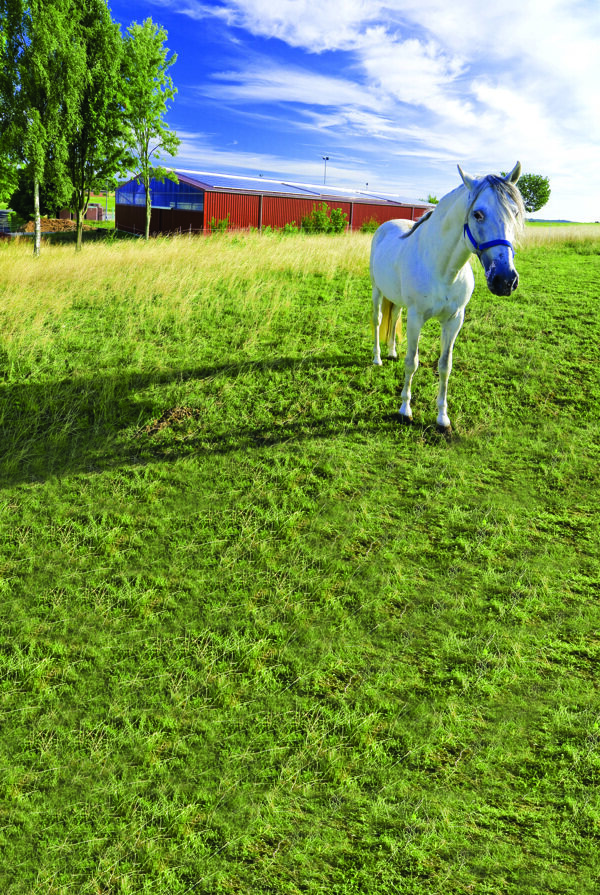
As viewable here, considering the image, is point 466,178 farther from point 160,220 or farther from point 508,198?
point 160,220

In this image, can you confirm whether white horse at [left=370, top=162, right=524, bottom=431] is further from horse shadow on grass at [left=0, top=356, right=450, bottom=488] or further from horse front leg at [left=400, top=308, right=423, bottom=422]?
horse shadow on grass at [left=0, top=356, right=450, bottom=488]

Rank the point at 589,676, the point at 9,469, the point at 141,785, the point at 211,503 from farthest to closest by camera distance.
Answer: the point at 9,469
the point at 211,503
the point at 589,676
the point at 141,785

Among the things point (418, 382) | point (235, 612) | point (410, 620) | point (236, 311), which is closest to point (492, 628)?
point (410, 620)

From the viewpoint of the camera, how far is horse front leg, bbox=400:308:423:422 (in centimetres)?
713

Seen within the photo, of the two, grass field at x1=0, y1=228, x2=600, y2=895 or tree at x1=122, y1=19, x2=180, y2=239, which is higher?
tree at x1=122, y1=19, x2=180, y2=239

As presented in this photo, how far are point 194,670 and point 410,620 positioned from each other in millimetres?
1875

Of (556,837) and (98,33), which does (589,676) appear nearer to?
(556,837)

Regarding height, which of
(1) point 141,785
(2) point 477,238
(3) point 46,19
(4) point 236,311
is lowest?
(1) point 141,785

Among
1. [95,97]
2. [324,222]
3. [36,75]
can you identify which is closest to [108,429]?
[36,75]

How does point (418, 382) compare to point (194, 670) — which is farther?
point (418, 382)

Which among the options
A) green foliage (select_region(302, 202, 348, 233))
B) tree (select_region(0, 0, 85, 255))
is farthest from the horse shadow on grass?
green foliage (select_region(302, 202, 348, 233))

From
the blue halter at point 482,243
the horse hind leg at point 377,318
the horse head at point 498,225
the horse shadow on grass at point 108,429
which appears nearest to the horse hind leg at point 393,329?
the horse hind leg at point 377,318

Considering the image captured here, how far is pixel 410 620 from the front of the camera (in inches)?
187

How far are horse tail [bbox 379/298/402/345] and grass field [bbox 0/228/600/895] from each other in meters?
0.51
